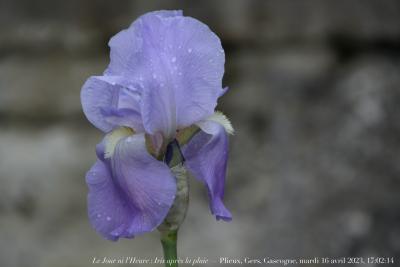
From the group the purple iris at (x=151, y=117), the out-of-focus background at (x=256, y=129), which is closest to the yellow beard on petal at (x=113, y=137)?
the purple iris at (x=151, y=117)

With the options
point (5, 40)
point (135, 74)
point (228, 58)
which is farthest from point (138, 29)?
point (5, 40)

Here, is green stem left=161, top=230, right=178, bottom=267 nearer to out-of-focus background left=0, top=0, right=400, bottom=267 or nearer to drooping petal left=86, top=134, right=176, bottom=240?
drooping petal left=86, top=134, right=176, bottom=240

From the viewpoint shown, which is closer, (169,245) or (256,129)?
(169,245)

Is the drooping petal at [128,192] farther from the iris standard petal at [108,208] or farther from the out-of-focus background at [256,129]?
the out-of-focus background at [256,129]

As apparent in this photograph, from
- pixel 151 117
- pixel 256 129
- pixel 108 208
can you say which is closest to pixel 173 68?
pixel 151 117

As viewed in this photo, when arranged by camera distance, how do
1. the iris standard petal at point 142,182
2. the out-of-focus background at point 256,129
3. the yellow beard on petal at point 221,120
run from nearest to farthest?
the iris standard petal at point 142,182 < the yellow beard on petal at point 221,120 < the out-of-focus background at point 256,129

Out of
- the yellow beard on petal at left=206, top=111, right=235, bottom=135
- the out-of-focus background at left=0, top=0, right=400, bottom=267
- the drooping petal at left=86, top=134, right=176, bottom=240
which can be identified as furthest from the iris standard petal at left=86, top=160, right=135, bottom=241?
the out-of-focus background at left=0, top=0, right=400, bottom=267

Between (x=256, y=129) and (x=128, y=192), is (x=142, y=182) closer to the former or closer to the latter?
(x=128, y=192)
